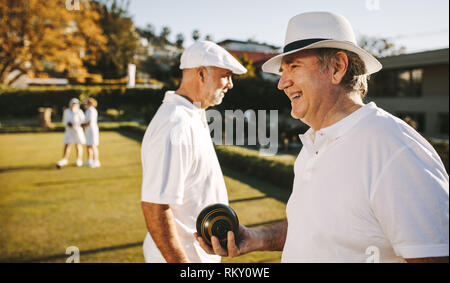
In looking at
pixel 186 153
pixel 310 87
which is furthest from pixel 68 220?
pixel 310 87

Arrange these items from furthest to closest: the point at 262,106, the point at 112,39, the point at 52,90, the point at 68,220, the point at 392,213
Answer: the point at 112,39 < the point at 52,90 < the point at 262,106 < the point at 68,220 < the point at 392,213

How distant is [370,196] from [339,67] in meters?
0.64

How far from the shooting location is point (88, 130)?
10.1m

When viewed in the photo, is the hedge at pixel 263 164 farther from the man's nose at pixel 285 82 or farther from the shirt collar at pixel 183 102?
the man's nose at pixel 285 82

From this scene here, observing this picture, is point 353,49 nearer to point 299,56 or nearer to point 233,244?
point 299,56

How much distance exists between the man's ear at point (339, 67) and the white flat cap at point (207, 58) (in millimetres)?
884

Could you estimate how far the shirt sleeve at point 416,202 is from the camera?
3.66 feet

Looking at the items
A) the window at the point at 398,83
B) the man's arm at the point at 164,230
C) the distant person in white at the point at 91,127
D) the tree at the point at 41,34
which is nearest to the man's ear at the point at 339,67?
the man's arm at the point at 164,230

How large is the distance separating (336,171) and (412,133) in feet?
0.98

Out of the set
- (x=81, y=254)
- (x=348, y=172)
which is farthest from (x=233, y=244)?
(x=81, y=254)

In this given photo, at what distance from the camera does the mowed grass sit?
4504 millimetres

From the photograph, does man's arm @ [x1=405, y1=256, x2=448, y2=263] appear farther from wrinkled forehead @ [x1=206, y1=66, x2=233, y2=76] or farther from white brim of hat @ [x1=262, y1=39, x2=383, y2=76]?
wrinkled forehead @ [x1=206, y1=66, x2=233, y2=76]

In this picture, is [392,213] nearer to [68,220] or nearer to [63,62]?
[68,220]

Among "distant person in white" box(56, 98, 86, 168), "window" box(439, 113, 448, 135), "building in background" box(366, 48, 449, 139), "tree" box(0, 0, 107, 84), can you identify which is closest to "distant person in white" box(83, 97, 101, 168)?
"distant person in white" box(56, 98, 86, 168)
